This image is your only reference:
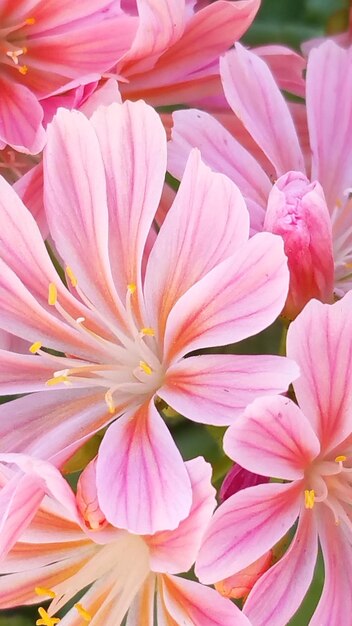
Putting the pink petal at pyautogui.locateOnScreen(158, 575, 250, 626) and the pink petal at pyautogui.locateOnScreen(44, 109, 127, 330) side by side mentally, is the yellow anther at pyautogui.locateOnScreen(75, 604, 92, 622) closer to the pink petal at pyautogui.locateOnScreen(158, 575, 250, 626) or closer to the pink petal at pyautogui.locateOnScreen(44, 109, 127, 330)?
the pink petal at pyautogui.locateOnScreen(158, 575, 250, 626)

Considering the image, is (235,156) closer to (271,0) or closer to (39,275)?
(39,275)

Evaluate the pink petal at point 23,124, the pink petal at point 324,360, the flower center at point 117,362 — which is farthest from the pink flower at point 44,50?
the pink petal at point 324,360

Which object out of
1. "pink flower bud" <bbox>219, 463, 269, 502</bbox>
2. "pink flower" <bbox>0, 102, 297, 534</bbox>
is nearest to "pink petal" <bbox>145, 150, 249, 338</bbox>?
"pink flower" <bbox>0, 102, 297, 534</bbox>

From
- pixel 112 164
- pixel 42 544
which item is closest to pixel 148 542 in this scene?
pixel 42 544

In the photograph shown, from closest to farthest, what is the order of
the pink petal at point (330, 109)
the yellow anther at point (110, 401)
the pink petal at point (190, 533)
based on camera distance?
the pink petal at point (190, 533) → the yellow anther at point (110, 401) → the pink petal at point (330, 109)

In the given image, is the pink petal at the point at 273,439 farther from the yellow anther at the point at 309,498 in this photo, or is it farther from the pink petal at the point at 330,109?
the pink petal at the point at 330,109
